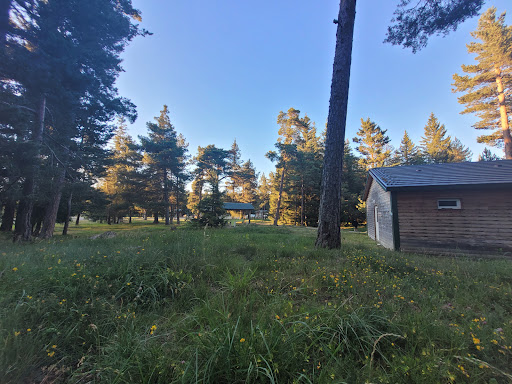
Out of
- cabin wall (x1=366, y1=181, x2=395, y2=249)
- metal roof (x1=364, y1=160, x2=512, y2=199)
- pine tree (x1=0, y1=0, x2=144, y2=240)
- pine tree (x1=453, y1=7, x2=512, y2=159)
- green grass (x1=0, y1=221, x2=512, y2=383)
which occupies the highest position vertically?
pine tree (x1=453, y1=7, x2=512, y2=159)

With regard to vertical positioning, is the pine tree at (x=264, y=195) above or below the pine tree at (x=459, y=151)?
below

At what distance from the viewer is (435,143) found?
32.0 meters

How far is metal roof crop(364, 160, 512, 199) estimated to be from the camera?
24.3 ft

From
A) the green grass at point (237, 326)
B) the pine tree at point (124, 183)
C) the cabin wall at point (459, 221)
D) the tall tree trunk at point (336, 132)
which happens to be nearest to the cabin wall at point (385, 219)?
the cabin wall at point (459, 221)

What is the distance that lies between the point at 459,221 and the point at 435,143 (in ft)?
111

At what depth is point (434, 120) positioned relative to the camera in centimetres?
3303

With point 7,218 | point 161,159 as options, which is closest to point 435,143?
point 161,159

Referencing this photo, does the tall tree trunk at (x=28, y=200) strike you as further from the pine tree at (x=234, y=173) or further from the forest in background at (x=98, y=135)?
the pine tree at (x=234, y=173)

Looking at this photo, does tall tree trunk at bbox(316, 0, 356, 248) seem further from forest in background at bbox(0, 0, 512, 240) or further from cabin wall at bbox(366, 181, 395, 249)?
forest in background at bbox(0, 0, 512, 240)

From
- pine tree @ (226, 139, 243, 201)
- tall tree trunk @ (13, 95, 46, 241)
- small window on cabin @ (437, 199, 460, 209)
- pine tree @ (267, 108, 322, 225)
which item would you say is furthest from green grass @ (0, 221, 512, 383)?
pine tree @ (226, 139, 243, 201)

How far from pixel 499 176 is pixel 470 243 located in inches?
111

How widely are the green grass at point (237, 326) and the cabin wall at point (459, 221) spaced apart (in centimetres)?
535

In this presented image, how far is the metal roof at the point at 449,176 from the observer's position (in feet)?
24.3

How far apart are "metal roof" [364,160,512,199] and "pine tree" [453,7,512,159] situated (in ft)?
39.9
